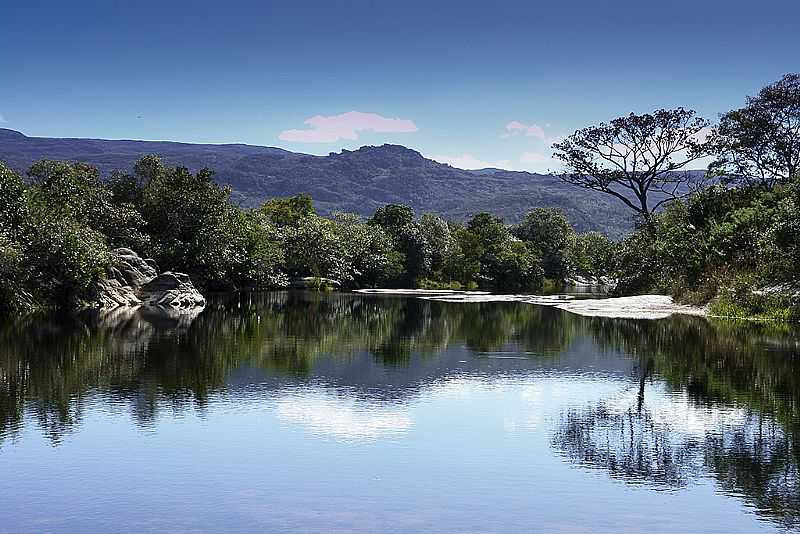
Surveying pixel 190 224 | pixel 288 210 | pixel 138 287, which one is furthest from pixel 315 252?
pixel 138 287

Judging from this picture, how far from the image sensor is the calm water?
959 cm

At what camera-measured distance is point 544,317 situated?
41.9 meters

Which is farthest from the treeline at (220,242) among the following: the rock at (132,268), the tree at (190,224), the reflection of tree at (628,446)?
the reflection of tree at (628,446)

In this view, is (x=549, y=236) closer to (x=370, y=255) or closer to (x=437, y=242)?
(x=437, y=242)

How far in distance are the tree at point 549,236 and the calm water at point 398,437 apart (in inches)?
3174

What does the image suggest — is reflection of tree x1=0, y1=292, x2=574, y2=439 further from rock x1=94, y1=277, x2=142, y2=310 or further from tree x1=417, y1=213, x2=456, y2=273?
tree x1=417, y1=213, x2=456, y2=273

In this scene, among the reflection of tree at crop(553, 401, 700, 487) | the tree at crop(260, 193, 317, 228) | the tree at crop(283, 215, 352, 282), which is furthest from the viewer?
the tree at crop(260, 193, 317, 228)

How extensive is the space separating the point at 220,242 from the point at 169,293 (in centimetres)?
1565

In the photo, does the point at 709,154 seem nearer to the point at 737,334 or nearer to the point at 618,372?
the point at 737,334

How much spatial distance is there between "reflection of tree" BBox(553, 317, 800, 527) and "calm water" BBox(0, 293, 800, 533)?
5cm

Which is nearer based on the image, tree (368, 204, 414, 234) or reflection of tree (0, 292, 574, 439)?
reflection of tree (0, 292, 574, 439)

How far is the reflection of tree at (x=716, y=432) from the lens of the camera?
11.1 metres

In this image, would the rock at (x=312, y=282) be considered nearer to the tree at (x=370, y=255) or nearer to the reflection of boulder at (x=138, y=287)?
the tree at (x=370, y=255)

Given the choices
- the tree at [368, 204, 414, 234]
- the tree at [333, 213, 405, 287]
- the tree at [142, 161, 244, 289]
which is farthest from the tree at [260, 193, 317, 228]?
the tree at [142, 161, 244, 289]
